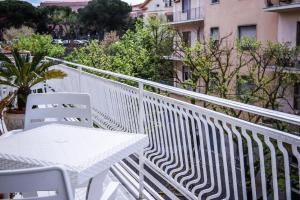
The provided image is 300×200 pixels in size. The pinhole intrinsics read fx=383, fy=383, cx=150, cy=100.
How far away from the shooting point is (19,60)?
5.09m

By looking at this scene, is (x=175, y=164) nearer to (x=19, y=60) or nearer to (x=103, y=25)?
(x=19, y=60)

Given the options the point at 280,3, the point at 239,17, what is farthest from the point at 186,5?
the point at 280,3

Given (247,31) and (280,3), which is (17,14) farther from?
(280,3)

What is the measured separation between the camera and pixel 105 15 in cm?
3775

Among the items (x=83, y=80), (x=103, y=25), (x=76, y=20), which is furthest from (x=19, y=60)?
(x=76, y=20)

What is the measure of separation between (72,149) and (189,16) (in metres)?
23.0

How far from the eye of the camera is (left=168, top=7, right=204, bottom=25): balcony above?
22561 mm

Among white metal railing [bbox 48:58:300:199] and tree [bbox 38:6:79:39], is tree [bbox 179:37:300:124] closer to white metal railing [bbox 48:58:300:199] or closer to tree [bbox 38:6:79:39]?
white metal railing [bbox 48:58:300:199]

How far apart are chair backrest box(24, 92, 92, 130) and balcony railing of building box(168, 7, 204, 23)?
66.0 feet

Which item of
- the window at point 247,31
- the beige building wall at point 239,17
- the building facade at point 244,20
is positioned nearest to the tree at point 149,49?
the building facade at point 244,20

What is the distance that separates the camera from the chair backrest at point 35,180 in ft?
4.16

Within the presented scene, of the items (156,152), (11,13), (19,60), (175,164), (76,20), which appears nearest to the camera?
(175,164)

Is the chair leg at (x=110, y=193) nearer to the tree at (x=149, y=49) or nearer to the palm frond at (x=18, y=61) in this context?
the palm frond at (x=18, y=61)

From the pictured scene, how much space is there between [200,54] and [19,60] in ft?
36.8
